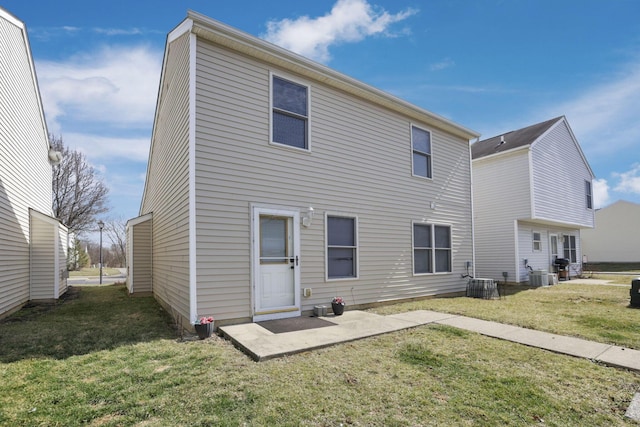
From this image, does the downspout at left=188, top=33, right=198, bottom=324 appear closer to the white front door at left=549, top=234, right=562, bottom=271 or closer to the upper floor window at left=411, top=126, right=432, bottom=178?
the upper floor window at left=411, top=126, right=432, bottom=178

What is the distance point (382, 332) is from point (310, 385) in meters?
2.29

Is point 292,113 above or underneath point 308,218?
above

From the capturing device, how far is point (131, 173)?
30.3 metres

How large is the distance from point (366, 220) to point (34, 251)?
9289 mm

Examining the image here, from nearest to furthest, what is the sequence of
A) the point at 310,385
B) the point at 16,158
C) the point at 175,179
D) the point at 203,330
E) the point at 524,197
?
the point at 310,385 < the point at 203,330 < the point at 175,179 < the point at 16,158 < the point at 524,197

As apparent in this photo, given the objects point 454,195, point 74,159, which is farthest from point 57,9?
point 74,159

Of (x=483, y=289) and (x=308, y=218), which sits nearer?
(x=308, y=218)

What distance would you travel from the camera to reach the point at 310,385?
11.2 ft

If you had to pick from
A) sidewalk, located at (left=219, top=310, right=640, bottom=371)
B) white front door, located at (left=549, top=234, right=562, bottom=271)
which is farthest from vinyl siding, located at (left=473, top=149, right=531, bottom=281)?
sidewalk, located at (left=219, top=310, right=640, bottom=371)

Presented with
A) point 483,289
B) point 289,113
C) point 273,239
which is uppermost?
point 289,113

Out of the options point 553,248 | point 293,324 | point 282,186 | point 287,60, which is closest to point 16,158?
point 282,186

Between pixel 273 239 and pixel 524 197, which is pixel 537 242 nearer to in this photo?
pixel 524 197

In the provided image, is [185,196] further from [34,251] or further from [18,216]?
[34,251]

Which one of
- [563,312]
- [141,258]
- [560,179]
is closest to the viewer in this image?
[563,312]
